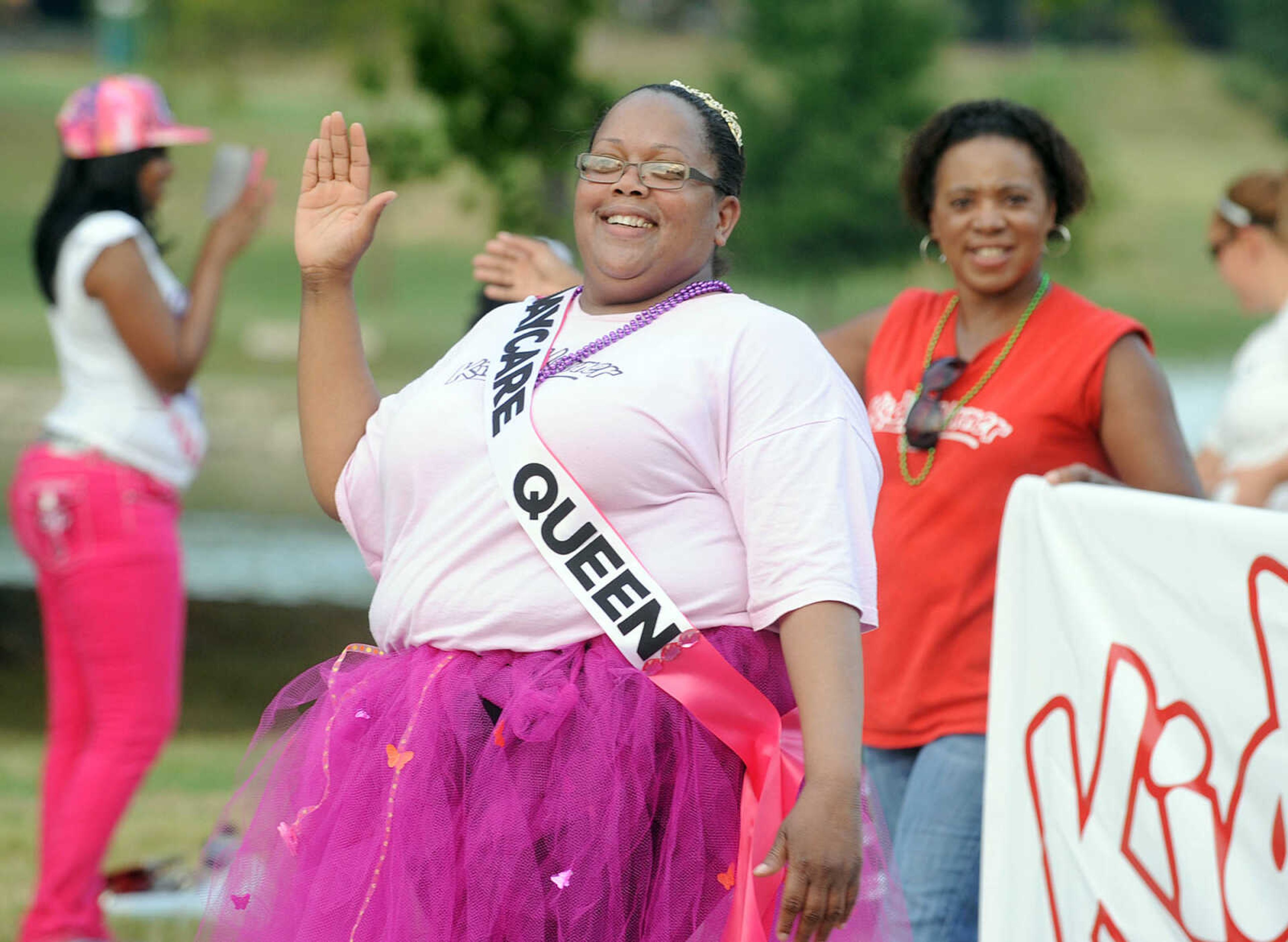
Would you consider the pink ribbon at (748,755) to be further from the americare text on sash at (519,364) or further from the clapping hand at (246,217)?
the clapping hand at (246,217)

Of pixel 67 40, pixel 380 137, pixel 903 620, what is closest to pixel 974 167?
pixel 903 620

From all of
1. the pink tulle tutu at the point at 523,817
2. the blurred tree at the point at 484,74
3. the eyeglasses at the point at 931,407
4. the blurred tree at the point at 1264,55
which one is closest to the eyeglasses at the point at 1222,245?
the eyeglasses at the point at 931,407

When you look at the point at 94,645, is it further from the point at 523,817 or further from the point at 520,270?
the point at 523,817

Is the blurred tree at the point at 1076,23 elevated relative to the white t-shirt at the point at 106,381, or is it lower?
elevated

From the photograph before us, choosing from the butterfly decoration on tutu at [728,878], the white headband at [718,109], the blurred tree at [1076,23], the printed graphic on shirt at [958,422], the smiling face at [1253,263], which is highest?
the blurred tree at [1076,23]

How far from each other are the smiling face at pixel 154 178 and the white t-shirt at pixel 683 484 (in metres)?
2.92

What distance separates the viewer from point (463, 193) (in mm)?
11758

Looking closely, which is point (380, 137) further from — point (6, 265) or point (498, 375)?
point (6, 265)

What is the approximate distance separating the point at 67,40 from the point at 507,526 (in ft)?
71.6

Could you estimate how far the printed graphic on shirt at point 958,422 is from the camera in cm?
367

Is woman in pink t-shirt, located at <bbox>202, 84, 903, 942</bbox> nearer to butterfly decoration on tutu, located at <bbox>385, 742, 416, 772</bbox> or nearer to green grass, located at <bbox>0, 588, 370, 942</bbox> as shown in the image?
butterfly decoration on tutu, located at <bbox>385, 742, 416, 772</bbox>

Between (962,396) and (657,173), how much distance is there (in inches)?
53.4

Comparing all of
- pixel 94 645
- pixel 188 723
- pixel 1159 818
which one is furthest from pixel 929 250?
pixel 188 723

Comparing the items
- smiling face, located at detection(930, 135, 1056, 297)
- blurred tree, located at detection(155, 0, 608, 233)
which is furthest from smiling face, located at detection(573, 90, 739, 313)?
blurred tree, located at detection(155, 0, 608, 233)
